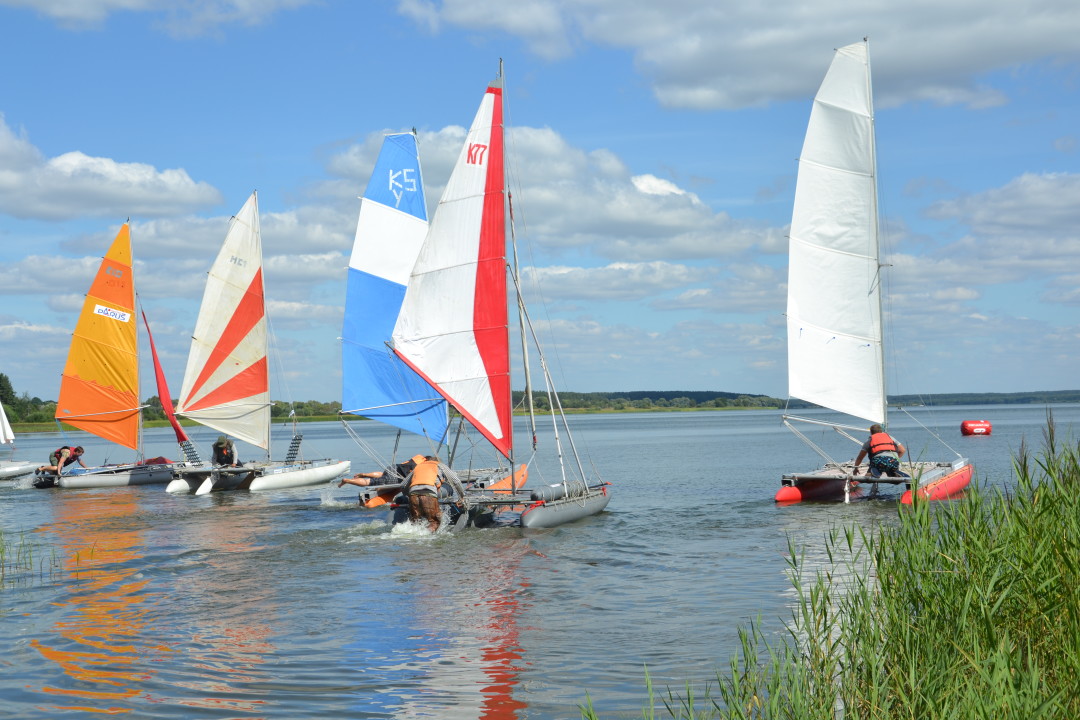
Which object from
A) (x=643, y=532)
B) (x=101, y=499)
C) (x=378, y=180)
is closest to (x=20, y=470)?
(x=101, y=499)

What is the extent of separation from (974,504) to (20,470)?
4361cm

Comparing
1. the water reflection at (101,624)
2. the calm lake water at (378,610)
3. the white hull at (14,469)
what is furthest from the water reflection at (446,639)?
the white hull at (14,469)

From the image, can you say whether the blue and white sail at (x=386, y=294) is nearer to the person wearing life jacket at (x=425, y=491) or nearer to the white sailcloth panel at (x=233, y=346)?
the white sailcloth panel at (x=233, y=346)

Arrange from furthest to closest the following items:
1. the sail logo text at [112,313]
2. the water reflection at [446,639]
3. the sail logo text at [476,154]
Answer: the sail logo text at [112,313] → the sail logo text at [476,154] → the water reflection at [446,639]

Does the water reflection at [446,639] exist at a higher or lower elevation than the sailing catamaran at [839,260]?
lower

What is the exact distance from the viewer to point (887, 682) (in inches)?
265

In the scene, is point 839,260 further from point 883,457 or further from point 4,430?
point 4,430

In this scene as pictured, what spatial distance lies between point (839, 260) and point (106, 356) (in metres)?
26.4

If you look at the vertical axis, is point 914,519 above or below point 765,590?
above

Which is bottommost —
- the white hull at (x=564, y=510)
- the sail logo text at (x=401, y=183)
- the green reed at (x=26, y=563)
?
the green reed at (x=26, y=563)

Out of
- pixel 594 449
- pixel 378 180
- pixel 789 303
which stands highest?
pixel 378 180

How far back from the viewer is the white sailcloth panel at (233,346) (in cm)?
3425

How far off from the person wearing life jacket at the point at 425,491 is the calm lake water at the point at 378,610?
507mm

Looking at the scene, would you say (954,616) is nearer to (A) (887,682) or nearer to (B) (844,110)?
(A) (887,682)
